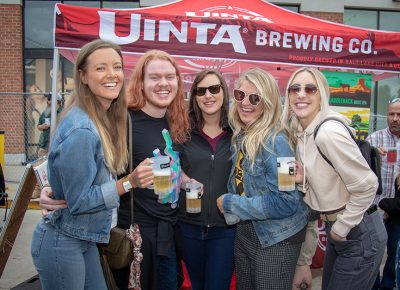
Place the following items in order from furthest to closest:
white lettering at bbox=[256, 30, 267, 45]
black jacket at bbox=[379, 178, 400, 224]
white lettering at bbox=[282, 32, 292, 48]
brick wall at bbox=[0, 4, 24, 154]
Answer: brick wall at bbox=[0, 4, 24, 154] < white lettering at bbox=[282, 32, 292, 48] < white lettering at bbox=[256, 30, 267, 45] < black jacket at bbox=[379, 178, 400, 224]

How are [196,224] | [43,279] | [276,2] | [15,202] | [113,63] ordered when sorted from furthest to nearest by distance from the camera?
[276,2] → [15,202] → [196,224] → [113,63] → [43,279]

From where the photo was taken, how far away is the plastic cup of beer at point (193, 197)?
278cm

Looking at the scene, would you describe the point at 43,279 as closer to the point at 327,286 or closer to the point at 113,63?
the point at 113,63

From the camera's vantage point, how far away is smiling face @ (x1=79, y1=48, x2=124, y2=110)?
7.44 ft

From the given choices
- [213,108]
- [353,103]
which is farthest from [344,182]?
[353,103]

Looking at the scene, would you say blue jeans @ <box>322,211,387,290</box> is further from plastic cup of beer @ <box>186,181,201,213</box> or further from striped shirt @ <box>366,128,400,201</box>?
striped shirt @ <box>366,128,400,201</box>

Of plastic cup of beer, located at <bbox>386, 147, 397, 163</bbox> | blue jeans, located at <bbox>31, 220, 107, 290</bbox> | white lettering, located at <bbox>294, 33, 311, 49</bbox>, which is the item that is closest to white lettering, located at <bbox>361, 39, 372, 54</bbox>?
white lettering, located at <bbox>294, 33, 311, 49</bbox>

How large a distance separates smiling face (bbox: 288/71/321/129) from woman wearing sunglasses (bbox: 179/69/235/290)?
24.8 inches

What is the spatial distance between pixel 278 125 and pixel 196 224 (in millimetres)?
973

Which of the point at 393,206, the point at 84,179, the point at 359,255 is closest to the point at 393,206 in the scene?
the point at 393,206

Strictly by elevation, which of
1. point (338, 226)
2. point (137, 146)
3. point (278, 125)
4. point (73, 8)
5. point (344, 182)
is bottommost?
point (338, 226)

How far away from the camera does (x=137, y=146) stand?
108 inches

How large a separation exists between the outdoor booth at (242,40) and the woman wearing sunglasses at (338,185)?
243 centimetres

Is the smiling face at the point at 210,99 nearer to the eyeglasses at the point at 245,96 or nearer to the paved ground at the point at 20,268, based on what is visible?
the eyeglasses at the point at 245,96
